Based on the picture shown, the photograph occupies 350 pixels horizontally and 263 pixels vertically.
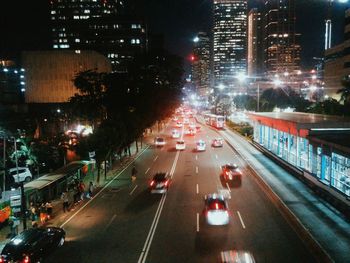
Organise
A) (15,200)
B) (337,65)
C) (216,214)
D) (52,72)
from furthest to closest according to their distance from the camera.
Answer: (52,72) < (337,65) < (216,214) < (15,200)

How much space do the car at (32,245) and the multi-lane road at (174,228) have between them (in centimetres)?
50

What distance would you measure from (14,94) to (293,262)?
4423 inches

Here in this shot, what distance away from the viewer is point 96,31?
165375mm

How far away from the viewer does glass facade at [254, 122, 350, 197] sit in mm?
22938

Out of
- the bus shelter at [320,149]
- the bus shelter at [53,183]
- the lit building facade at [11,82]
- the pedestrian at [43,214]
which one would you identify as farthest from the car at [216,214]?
the lit building facade at [11,82]

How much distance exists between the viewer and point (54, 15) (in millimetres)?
178250

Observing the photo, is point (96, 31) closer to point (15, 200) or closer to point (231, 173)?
point (231, 173)

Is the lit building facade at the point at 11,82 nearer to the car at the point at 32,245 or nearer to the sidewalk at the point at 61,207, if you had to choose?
the sidewalk at the point at 61,207

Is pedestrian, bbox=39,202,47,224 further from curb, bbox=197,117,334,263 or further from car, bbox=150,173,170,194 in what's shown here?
curb, bbox=197,117,334,263

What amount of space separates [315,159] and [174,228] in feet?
43.3

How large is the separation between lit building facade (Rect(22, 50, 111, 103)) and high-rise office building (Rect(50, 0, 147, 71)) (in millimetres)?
66565

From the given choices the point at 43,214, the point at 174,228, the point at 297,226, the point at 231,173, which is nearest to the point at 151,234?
the point at 174,228

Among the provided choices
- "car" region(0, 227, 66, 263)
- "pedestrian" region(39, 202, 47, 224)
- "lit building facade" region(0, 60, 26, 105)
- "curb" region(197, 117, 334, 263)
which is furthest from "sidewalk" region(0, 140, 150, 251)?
"lit building facade" region(0, 60, 26, 105)

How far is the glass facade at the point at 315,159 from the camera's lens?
75.3 feet
